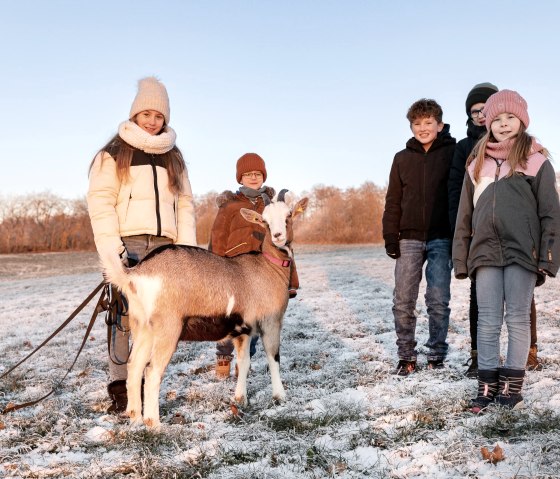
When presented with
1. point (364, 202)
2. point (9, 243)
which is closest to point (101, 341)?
point (9, 243)

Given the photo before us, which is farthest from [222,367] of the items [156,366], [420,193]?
[420,193]

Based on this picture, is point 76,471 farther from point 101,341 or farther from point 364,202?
point 364,202

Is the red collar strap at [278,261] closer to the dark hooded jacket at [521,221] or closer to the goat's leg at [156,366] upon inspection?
the goat's leg at [156,366]

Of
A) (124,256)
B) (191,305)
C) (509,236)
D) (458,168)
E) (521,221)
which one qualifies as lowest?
(191,305)

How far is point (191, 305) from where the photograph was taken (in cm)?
452

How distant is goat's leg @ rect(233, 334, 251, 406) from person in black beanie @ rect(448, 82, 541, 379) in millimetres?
2452

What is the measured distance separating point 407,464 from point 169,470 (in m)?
1.60

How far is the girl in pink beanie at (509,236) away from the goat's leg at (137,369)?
2914mm

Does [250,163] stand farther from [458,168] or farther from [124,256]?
[458,168]

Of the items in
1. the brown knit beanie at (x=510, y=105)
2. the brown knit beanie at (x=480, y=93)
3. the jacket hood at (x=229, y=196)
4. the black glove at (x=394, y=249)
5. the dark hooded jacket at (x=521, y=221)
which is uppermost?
the brown knit beanie at (x=480, y=93)

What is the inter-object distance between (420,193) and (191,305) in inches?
121

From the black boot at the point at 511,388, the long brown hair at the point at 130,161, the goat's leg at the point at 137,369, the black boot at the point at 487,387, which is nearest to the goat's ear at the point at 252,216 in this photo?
the long brown hair at the point at 130,161

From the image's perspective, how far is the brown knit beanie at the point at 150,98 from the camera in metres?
4.92

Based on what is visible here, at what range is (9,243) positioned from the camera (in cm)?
4447
